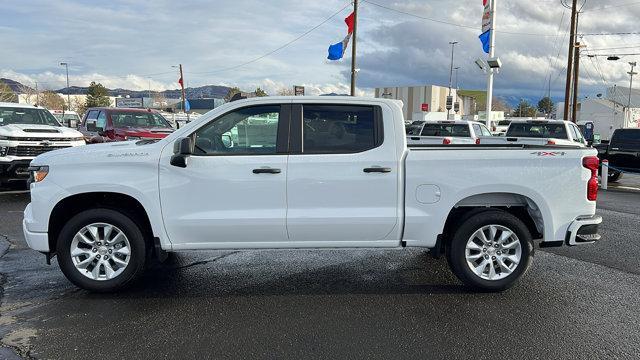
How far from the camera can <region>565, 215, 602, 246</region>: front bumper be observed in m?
5.12

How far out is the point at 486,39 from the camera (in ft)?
69.4

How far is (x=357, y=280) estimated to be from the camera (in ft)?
18.5

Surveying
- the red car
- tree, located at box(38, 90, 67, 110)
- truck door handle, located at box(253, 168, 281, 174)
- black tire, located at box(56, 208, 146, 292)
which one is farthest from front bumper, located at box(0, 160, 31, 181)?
tree, located at box(38, 90, 67, 110)

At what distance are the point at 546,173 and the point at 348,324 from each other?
95.3 inches

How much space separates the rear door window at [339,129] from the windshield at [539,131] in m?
11.3

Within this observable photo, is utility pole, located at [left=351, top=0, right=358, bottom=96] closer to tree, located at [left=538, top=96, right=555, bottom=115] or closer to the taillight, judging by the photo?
the taillight

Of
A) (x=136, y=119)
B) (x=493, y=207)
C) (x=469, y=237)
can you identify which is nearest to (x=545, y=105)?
(x=136, y=119)

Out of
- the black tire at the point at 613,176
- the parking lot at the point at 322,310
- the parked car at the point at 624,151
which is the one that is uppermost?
the parked car at the point at 624,151

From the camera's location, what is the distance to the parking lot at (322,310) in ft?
13.0

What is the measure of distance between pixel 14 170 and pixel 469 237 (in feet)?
32.9

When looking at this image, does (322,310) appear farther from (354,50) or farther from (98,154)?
(354,50)

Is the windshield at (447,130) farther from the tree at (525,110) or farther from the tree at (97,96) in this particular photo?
the tree at (525,110)

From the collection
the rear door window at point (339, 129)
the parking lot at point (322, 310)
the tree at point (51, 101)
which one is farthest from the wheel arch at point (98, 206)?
the tree at point (51, 101)

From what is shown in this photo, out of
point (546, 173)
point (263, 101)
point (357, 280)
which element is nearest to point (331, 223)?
point (357, 280)
